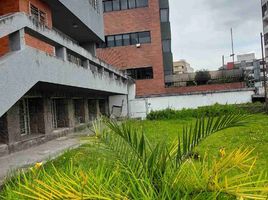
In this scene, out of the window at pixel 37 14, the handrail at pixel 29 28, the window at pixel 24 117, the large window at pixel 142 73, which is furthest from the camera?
the large window at pixel 142 73

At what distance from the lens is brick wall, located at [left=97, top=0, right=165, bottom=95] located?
118ft

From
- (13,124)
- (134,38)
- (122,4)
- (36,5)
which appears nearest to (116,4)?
(122,4)

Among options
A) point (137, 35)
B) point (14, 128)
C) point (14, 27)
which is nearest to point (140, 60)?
point (137, 35)

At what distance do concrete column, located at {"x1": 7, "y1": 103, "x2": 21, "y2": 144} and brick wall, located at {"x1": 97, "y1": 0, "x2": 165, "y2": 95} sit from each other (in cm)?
2439

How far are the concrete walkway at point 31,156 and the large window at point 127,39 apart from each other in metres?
23.3

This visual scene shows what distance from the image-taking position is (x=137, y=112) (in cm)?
3009

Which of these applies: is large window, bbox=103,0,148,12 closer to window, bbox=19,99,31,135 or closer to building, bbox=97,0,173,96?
building, bbox=97,0,173,96

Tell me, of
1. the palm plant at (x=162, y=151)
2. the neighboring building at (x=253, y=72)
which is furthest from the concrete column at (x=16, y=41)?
the neighboring building at (x=253, y=72)

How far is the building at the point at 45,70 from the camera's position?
7.80 metres

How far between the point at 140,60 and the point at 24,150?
25.2m

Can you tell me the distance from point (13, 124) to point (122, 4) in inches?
1046

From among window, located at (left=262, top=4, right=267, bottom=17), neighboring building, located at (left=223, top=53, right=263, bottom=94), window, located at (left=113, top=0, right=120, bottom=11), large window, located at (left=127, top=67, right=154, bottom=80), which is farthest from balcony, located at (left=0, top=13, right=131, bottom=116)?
window, located at (left=262, top=4, right=267, bottom=17)

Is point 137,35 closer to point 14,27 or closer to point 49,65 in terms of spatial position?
point 49,65

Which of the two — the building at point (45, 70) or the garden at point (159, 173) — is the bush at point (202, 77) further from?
the garden at point (159, 173)
